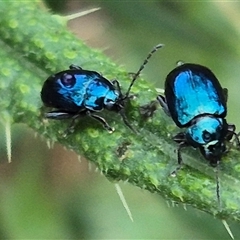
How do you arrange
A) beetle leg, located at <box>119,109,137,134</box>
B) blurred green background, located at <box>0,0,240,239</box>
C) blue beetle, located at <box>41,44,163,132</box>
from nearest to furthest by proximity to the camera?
beetle leg, located at <box>119,109,137,134</box> < blue beetle, located at <box>41,44,163,132</box> < blurred green background, located at <box>0,0,240,239</box>

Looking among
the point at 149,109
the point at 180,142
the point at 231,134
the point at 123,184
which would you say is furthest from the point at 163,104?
the point at 123,184

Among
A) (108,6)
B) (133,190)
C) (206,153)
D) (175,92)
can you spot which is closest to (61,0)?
(108,6)

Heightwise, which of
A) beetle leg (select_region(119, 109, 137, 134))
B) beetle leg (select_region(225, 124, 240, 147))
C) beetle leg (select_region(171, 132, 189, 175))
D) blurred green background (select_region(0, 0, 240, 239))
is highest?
beetle leg (select_region(225, 124, 240, 147))

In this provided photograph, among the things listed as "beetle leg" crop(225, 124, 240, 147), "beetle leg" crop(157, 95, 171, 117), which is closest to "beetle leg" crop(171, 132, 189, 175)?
"beetle leg" crop(157, 95, 171, 117)

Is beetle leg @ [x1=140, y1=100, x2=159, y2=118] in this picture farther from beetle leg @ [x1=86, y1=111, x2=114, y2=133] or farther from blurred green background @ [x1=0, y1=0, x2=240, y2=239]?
blurred green background @ [x1=0, y1=0, x2=240, y2=239]

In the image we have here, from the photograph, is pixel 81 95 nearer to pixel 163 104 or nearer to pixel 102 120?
pixel 102 120

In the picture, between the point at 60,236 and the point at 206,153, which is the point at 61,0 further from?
the point at 206,153
